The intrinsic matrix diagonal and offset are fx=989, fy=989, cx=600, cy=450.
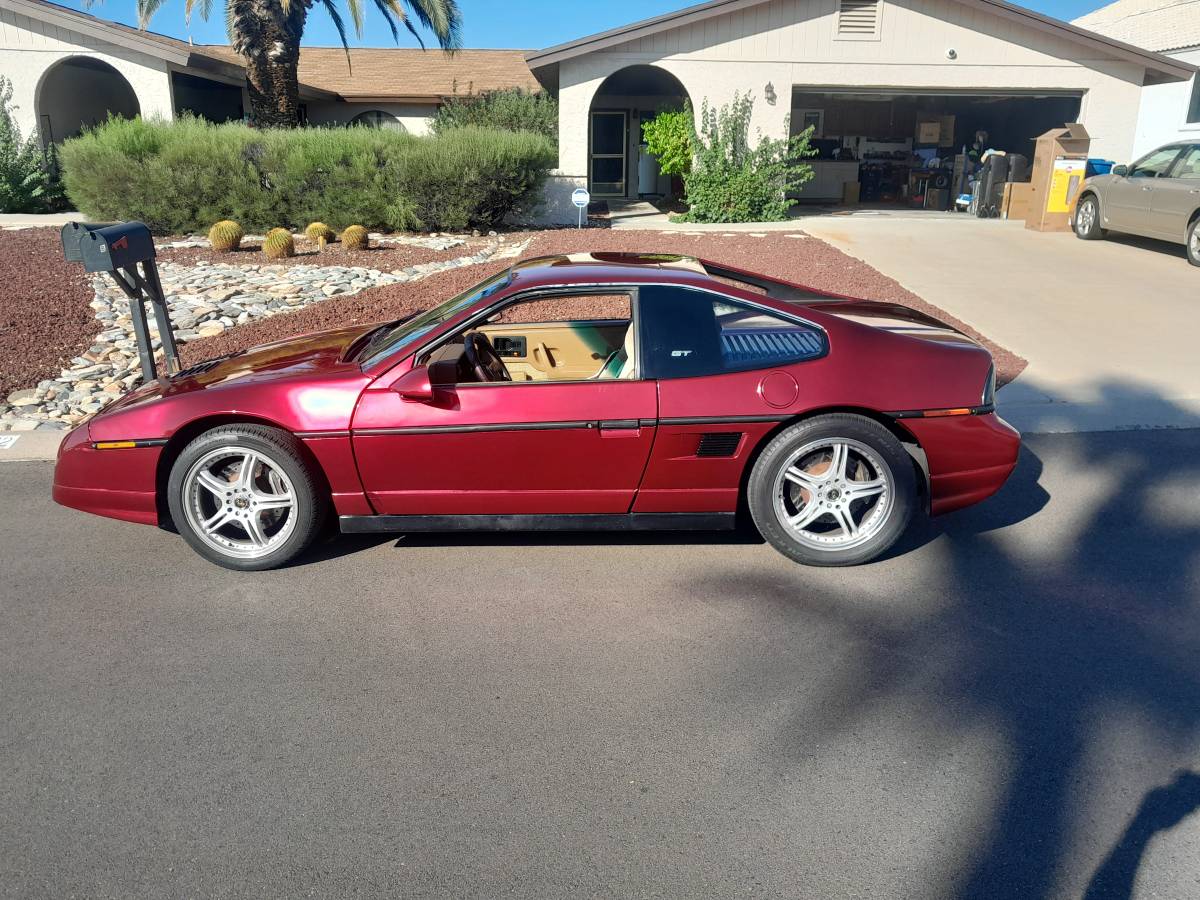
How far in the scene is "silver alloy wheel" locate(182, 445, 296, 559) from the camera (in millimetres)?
4625

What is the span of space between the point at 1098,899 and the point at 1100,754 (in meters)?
0.70

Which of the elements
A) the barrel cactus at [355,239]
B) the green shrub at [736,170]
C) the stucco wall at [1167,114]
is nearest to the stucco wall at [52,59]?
the barrel cactus at [355,239]

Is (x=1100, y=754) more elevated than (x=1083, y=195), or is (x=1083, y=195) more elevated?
(x=1083, y=195)

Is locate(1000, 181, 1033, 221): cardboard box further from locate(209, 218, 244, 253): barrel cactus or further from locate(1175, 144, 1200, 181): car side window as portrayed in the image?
locate(209, 218, 244, 253): barrel cactus

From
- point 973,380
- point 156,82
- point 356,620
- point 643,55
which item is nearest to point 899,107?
point 643,55

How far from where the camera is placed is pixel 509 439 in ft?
14.9

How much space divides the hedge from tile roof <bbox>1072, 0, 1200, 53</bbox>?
2089 cm

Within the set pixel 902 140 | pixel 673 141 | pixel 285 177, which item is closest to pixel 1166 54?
pixel 902 140

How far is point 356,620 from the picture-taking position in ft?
14.0

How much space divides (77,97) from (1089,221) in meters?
24.8

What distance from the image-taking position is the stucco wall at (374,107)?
2725cm

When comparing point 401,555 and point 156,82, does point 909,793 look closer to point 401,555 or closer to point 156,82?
point 401,555

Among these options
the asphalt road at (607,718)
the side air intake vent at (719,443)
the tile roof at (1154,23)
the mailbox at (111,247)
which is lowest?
the asphalt road at (607,718)

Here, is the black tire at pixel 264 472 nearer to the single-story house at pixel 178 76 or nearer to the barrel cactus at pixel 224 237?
the barrel cactus at pixel 224 237
